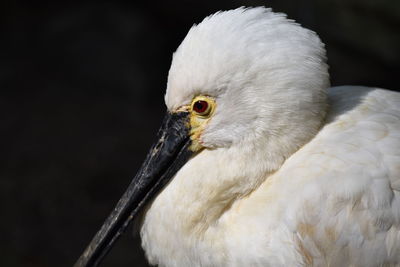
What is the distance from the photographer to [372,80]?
626cm

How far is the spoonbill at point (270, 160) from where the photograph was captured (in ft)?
10.3

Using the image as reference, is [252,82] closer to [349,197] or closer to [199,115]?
[199,115]

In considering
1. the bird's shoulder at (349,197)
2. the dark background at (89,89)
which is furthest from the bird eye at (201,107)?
the dark background at (89,89)

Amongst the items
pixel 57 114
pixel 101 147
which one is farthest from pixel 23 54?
pixel 101 147

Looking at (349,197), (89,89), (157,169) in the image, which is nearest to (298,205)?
(349,197)

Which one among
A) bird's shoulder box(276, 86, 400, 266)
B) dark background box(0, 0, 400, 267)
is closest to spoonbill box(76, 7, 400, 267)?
bird's shoulder box(276, 86, 400, 266)

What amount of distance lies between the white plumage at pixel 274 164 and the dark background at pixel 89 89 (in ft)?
8.33

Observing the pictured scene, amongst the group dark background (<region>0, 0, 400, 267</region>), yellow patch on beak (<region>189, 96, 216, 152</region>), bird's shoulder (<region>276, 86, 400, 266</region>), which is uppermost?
yellow patch on beak (<region>189, 96, 216, 152</region>)

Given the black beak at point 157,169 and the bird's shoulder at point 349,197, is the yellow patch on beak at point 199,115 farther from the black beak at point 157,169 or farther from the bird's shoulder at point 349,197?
the bird's shoulder at point 349,197

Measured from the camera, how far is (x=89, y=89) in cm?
749

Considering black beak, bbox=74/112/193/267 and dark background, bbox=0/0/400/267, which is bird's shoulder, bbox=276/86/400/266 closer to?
black beak, bbox=74/112/193/267

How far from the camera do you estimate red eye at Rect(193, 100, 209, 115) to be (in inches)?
129

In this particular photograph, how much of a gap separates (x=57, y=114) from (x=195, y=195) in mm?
4168

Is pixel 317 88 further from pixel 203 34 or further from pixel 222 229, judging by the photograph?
pixel 222 229
